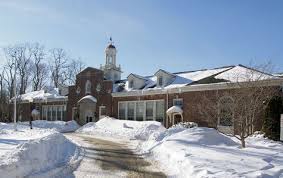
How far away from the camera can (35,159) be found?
11.9 m

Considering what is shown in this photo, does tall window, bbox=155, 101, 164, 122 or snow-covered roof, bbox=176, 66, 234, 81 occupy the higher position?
snow-covered roof, bbox=176, 66, 234, 81

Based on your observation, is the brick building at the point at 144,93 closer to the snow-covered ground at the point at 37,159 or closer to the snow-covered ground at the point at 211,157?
the snow-covered ground at the point at 211,157

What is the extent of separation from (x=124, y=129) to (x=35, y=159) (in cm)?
1875

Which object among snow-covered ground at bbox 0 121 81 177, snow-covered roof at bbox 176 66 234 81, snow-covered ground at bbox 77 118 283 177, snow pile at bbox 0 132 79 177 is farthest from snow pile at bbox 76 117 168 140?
snow pile at bbox 0 132 79 177

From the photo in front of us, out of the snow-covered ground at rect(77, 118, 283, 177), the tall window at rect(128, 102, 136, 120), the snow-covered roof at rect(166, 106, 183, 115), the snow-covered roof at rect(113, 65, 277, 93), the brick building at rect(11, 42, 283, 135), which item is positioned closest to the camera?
the snow-covered ground at rect(77, 118, 283, 177)

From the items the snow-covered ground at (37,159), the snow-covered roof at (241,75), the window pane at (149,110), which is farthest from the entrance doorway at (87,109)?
the snow-covered ground at (37,159)

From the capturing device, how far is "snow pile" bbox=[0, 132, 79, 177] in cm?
1023

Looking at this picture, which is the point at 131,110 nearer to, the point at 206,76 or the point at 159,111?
the point at 159,111

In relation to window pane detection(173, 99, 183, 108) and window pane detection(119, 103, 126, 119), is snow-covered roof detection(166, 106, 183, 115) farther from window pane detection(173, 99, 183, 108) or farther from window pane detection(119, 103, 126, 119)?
window pane detection(119, 103, 126, 119)

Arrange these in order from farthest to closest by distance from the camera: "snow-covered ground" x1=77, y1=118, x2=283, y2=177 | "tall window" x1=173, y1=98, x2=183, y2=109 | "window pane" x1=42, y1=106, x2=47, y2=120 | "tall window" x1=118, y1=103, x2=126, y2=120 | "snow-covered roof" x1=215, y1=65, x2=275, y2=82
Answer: "window pane" x1=42, y1=106, x2=47, y2=120
"tall window" x1=118, y1=103, x2=126, y2=120
"tall window" x1=173, y1=98, x2=183, y2=109
"snow-covered roof" x1=215, y1=65, x2=275, y2=82
"snow-covered ground" x1=77, y1=118, x2=283, y2=177

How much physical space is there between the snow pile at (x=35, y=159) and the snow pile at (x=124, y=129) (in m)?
11.7

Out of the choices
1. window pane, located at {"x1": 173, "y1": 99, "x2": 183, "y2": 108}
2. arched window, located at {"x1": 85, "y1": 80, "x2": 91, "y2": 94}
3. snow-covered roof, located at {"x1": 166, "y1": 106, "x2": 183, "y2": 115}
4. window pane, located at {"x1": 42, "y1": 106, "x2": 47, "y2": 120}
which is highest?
arched window, located at {"x1": 85, "y1": 80, "x2": 91, "y2": 94}

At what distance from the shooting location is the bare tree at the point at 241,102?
18672 mm

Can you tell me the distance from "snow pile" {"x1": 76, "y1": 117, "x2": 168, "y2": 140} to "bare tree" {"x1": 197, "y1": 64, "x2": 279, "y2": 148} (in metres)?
4.03
